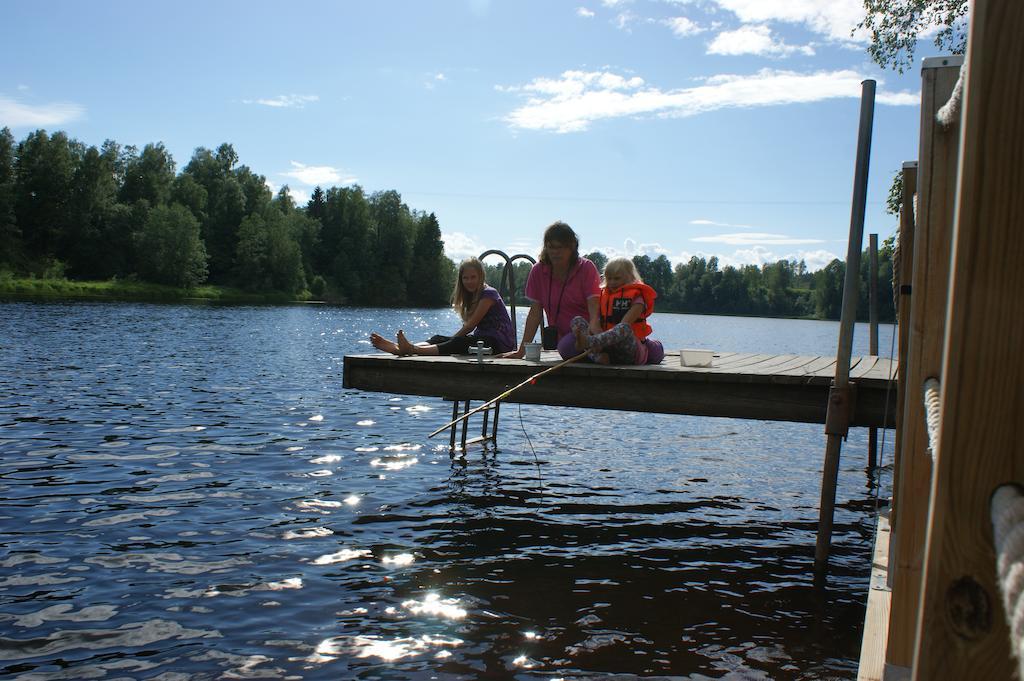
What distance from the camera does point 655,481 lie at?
10.9 meters

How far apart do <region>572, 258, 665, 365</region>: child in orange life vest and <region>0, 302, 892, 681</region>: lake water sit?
5.67 feet

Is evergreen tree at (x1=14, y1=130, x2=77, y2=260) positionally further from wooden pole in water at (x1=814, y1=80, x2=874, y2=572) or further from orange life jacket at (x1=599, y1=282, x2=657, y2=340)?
wooden pole in water at (x1=814, y1=80, x2=874, y2=572)

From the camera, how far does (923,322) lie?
2.75 m

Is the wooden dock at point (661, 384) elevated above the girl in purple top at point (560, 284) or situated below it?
below

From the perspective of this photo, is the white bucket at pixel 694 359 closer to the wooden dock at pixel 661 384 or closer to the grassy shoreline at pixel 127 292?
the wooden dock at pixel 661 384

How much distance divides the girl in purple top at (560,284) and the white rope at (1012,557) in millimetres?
8059

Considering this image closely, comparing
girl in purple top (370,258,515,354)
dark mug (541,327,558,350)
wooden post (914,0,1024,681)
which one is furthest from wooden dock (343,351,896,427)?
wooden post (914,0,1024,681)

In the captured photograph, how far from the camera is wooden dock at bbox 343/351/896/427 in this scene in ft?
23.0

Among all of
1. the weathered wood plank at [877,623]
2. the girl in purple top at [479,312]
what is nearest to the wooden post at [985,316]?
the weathered wood plank at [877,623]

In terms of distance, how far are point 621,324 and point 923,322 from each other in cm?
505

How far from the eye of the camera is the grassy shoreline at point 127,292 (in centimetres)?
6611

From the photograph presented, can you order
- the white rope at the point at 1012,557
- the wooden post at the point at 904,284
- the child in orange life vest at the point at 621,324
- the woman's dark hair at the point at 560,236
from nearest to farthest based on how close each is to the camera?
the white rope at the point at 1012,557
the wooden post at the point at 904,284
the child in orange life vest at the point at 621,324
the woman's dark hair at the point at 560,236

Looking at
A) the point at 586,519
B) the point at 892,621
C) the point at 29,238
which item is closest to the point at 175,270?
the point at 29,238

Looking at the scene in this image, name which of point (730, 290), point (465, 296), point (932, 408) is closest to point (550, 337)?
point (465, 296)
